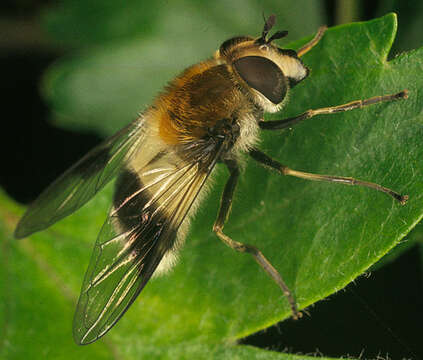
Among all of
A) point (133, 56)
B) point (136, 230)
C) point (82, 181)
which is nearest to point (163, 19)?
point (133, 56)

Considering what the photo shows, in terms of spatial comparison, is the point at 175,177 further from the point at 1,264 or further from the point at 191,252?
the point at 1,264

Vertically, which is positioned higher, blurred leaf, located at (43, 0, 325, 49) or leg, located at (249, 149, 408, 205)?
blurred leaf, located at (43, 0, 325, 49)

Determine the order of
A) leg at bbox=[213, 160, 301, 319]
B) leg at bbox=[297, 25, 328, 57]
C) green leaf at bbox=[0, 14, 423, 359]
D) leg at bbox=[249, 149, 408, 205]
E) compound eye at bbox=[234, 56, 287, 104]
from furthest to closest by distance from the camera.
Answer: compound eye at bbox=[234, 56, 287, 104]
leg at bbox=[297, 25, 328, 57]
leg at bbox=[213, 160, 301, 319]
green leaf at bbox=[0, 14, 423, 359]
leg at bbox=[249, 149, 408, 205]

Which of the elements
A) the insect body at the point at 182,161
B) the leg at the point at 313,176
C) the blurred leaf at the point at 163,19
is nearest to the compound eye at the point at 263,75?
the insect body at the point at 182,161

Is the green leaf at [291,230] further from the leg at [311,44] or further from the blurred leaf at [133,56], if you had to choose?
the blurred leaf at [133,56]

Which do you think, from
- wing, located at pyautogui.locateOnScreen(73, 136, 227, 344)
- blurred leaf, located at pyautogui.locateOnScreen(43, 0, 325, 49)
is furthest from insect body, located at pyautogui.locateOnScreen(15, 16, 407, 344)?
blurred leaf, located at pyautogui.locateOnScreen(43, 0, 325, 49)

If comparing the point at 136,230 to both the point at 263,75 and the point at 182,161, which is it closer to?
the point at 182,161

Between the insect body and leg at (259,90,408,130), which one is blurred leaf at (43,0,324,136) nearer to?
the insect body
